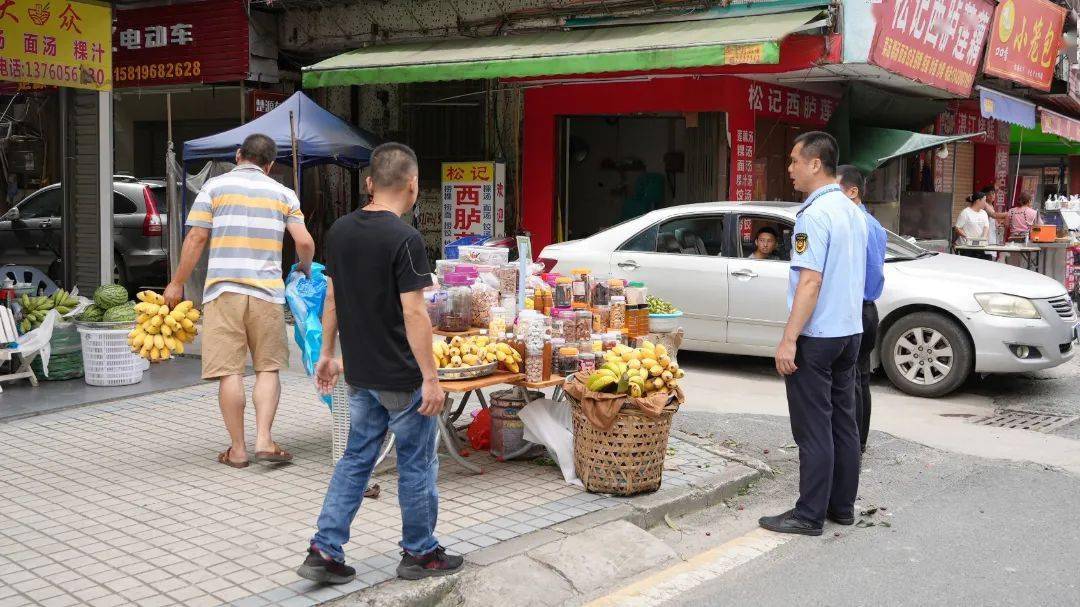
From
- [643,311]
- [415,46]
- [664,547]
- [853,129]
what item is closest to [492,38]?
[415,46]

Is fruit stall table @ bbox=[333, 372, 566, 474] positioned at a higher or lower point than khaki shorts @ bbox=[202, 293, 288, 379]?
lower

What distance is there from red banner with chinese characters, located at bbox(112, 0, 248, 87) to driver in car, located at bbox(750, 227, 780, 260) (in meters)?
8.03

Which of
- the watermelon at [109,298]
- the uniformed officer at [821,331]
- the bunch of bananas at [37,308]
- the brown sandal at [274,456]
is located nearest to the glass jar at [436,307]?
the brown sandal at [274,456]

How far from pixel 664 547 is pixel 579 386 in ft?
3.28

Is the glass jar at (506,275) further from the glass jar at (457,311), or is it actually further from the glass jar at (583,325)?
the glass jar at (583,325)

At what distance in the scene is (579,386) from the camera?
548cm

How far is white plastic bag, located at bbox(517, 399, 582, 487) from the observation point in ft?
19.0

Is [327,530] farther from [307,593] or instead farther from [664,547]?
[664,547]

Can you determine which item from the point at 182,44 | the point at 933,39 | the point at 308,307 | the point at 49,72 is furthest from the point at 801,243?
the point at 182,44

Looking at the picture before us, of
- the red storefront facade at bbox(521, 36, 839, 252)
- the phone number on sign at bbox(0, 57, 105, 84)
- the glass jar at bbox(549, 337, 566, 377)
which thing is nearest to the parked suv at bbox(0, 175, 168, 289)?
the phone number on sign at bbox(0, 57, 105, 84)

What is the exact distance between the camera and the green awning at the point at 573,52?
10312 mm

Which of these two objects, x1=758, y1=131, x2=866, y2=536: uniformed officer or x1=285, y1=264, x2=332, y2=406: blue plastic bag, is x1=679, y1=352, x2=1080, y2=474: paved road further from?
x1=285, y1=264, x2=332, y2=406: blue plastic bag

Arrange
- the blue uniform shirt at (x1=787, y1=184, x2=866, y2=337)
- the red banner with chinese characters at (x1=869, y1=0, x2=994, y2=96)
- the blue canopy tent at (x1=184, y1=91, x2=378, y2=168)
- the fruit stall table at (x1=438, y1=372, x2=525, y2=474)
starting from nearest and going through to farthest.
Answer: the blue uniform shirt at (x1=787, y1=184, x2=866, y2=337)
the fruit stall table at (x1=438, y1=372, x2=525, y2=474)
the blue canopy tent at (x1=184, y1=91, x2=378, y2=168)
the red banner with chinese characters at (x1=869, y1=0, x2=994, y2=96)

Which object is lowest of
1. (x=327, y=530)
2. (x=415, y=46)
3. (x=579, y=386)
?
(x=327, y=530)
